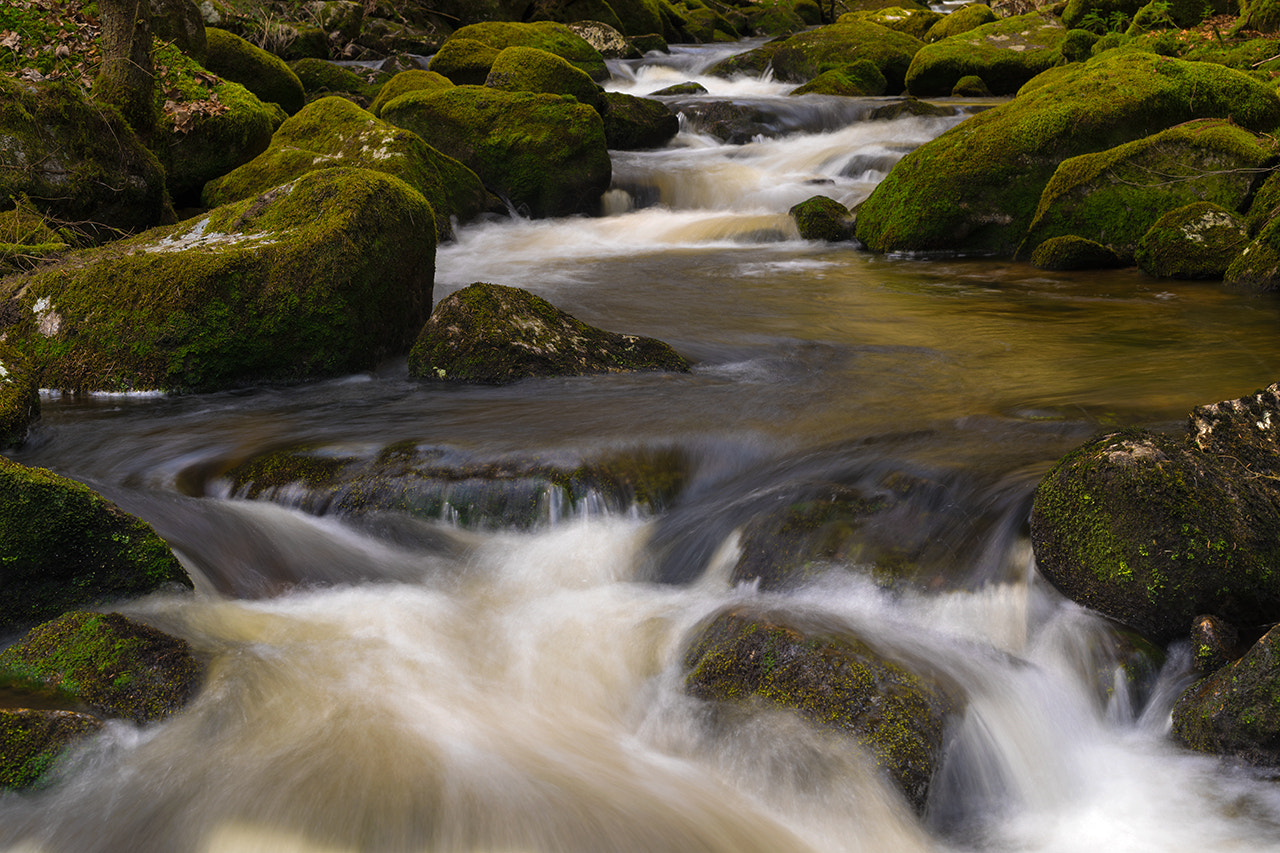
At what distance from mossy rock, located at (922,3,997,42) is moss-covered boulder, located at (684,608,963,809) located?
2205 cm

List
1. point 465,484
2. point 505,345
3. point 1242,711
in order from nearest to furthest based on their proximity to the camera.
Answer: point 1242,711 < point 465,484 < point 505,345

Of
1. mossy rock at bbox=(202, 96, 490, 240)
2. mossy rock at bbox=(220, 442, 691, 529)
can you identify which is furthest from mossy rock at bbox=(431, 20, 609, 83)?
mossy rock at bbox=(220, 442, 691, 529)

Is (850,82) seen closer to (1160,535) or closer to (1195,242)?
(1195,242)

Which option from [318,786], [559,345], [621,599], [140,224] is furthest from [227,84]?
[318,786]

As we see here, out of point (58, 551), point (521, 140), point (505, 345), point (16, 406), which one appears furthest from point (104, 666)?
point (521, 140)

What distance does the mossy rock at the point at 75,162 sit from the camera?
784 cm

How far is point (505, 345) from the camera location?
6410mm

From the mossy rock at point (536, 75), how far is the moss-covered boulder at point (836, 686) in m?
12.4

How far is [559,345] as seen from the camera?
653 cm

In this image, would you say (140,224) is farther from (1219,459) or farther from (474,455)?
(1219,459)

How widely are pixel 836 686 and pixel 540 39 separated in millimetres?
17790

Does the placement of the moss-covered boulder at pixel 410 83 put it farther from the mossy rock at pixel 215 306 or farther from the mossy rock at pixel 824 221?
the mossy rock at pixel 215 306

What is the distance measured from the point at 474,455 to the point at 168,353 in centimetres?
271

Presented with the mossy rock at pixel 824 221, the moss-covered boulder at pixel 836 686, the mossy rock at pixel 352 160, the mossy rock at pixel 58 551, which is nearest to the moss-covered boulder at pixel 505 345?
the mossy rock at pixel 58 551
